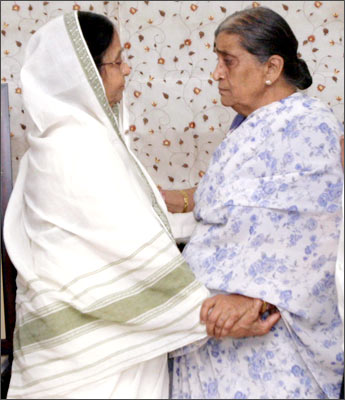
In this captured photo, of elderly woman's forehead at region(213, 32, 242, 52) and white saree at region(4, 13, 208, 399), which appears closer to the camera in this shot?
white saree at region(4, 13, 208, 399)

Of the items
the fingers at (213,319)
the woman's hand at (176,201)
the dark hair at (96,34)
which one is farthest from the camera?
the woman's hand at (176,201)

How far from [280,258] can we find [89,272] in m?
0.51

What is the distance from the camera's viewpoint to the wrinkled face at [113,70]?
1652 mm

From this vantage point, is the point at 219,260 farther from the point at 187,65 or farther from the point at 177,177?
the point at 187,65

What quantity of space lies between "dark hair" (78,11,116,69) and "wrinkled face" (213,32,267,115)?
1.15 feet

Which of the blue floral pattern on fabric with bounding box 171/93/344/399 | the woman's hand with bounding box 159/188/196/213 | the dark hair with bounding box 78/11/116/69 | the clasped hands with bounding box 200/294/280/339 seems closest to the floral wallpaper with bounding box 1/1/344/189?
the woman's hand with bounding box 159/188/196/213

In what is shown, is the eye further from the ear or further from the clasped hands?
the clasped hands

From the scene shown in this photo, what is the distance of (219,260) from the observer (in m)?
1.60

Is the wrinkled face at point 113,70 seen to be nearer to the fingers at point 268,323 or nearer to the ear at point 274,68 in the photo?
the ear at point 274,68

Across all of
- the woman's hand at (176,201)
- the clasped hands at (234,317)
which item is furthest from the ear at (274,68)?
the clasped hands at (234,317)

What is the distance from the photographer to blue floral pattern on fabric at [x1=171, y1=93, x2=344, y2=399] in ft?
5.00

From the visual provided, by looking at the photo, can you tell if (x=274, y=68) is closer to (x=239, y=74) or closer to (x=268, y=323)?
(x=239, y=74)

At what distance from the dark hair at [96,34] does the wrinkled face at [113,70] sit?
2cm

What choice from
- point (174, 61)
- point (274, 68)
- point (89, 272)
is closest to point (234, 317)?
point (89, 272)
